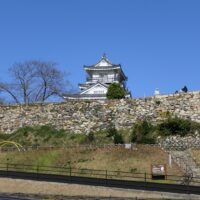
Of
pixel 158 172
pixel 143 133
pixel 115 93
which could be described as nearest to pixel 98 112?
pixel 143 133

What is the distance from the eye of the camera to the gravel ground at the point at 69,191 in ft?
102

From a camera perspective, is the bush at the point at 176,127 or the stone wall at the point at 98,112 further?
the stone wall at the point at 98,112

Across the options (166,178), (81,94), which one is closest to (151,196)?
(166,178)

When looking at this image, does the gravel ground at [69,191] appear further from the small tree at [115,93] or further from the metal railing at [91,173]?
the small tree at [115,93]

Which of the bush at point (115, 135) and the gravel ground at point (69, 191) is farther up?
the bush at point (115, 135)

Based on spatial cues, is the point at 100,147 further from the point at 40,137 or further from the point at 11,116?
the point at 11,116

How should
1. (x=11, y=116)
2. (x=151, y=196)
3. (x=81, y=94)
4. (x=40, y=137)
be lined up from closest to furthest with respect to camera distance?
(x=151, y=196) < (x=40, y=137) < (x=11, y=116) < (x=81, y=94)

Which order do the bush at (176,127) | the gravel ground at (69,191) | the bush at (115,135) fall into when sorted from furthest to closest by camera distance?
1. the bush at (176,127)
2. the bush at (115,135)
3. the gravel ground at (69,191)

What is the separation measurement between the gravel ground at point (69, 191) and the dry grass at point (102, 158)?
22.9ft

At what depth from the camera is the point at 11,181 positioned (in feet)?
121

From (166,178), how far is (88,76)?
59.6 meters

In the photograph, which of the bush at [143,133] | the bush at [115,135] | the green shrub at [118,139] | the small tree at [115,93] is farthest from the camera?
the small tree at [115,93]

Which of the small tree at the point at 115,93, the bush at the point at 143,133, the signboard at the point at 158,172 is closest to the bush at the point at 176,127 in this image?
the bush at the point at 143,133

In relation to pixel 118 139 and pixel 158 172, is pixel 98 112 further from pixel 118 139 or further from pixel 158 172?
pixel 158 172
